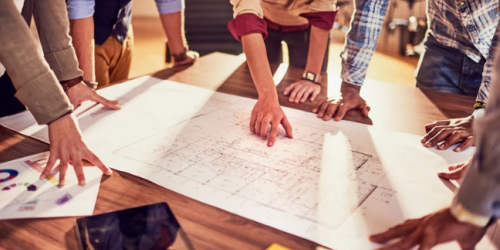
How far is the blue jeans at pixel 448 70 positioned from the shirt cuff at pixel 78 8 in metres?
1.28

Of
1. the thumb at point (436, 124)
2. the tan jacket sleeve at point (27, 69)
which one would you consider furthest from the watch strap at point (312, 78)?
the tan jacket sleeve at point (27, 69)

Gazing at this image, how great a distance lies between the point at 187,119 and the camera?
120 cm

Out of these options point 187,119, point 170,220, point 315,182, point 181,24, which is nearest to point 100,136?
point 187,119

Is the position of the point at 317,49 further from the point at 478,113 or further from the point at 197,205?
the point at 197,205

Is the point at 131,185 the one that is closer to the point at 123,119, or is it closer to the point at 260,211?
the point at 260,211

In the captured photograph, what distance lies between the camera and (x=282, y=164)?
0.95 m

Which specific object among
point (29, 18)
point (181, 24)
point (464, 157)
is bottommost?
point (464, 157)

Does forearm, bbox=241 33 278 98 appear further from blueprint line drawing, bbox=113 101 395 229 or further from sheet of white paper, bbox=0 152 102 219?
sheet of white paper, bbox=0 152 102 219

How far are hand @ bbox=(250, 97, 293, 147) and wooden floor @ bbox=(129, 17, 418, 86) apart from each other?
8.37ft

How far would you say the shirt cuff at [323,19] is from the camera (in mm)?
1535

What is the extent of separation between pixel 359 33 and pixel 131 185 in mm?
952

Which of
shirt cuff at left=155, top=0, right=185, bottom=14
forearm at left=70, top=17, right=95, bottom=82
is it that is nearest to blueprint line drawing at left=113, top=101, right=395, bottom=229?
forearm at left=70, top=17, right=95, bottom=82

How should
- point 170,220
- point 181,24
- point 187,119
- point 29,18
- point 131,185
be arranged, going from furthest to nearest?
point 181,24
point 187,119
point 29,18
point 131,185
point 170,220

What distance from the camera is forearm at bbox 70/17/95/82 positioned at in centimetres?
142
